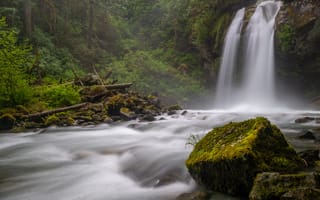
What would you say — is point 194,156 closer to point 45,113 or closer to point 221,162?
point 221,162

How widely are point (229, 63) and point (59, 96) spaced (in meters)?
11.8

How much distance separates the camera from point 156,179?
15.1 feet

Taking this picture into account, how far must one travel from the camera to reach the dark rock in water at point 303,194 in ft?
8.62

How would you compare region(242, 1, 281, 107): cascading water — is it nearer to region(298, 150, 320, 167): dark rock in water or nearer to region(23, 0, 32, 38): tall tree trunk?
region(23, 0, 32, 38): tall tree trunk

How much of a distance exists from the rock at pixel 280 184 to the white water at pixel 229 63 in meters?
16.8

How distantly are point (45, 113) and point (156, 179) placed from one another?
6931mm

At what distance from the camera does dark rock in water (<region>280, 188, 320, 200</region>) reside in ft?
8.62

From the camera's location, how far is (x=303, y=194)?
2664 millimetres

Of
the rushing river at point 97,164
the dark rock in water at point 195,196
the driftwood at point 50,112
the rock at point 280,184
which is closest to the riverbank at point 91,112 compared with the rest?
the driftwood at point 50,112

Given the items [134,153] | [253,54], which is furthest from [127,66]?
[134,153]

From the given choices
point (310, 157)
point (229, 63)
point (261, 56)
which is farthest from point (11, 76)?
point (229, 63)

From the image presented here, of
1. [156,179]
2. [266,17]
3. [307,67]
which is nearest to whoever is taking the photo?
[156,179]

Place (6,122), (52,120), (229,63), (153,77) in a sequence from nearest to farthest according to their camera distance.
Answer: (6,122)
(52,120)
(229,63)
(153,77)

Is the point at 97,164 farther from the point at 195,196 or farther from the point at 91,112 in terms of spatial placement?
the point at 91,112
